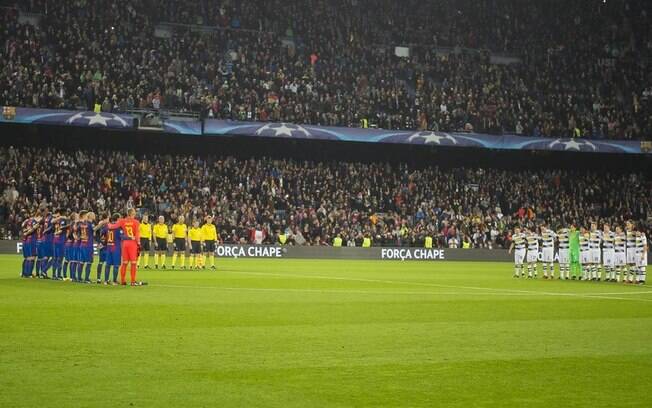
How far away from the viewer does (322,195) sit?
2162 inches

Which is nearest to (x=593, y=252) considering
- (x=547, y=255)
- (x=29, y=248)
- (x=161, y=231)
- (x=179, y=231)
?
(x=547, y=255)

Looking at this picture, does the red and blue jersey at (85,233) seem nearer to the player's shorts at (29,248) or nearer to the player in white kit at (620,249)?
the player's shorts at (29,248)

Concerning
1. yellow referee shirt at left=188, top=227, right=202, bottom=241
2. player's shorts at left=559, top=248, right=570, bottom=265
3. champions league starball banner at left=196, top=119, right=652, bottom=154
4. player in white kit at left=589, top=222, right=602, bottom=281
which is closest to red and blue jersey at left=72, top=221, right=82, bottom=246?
yellow referee shirt at left=188, top=227, right=202, bottom=241

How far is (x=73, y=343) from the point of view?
504 inches

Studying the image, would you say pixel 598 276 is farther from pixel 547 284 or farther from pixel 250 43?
pixel 250 43

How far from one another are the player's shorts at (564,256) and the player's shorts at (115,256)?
17954 millimetres

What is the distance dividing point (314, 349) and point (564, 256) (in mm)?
24615

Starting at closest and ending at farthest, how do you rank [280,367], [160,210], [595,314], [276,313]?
[280,367], [276,313], [595,314], [160,210]

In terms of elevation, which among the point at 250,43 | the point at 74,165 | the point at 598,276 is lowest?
the point at 598,276

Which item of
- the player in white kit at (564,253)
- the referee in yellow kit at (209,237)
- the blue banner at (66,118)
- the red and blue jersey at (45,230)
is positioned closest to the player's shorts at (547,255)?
the player in white kit at (564,253)

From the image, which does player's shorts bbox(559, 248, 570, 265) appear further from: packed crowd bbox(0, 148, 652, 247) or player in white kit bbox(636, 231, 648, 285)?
packed crowd bbox(0, 148, 652, 247)

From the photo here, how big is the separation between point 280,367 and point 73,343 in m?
3.32

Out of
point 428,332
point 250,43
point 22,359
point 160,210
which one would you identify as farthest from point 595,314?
point 250,43

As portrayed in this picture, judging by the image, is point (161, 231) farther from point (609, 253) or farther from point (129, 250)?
point (609, 253)
